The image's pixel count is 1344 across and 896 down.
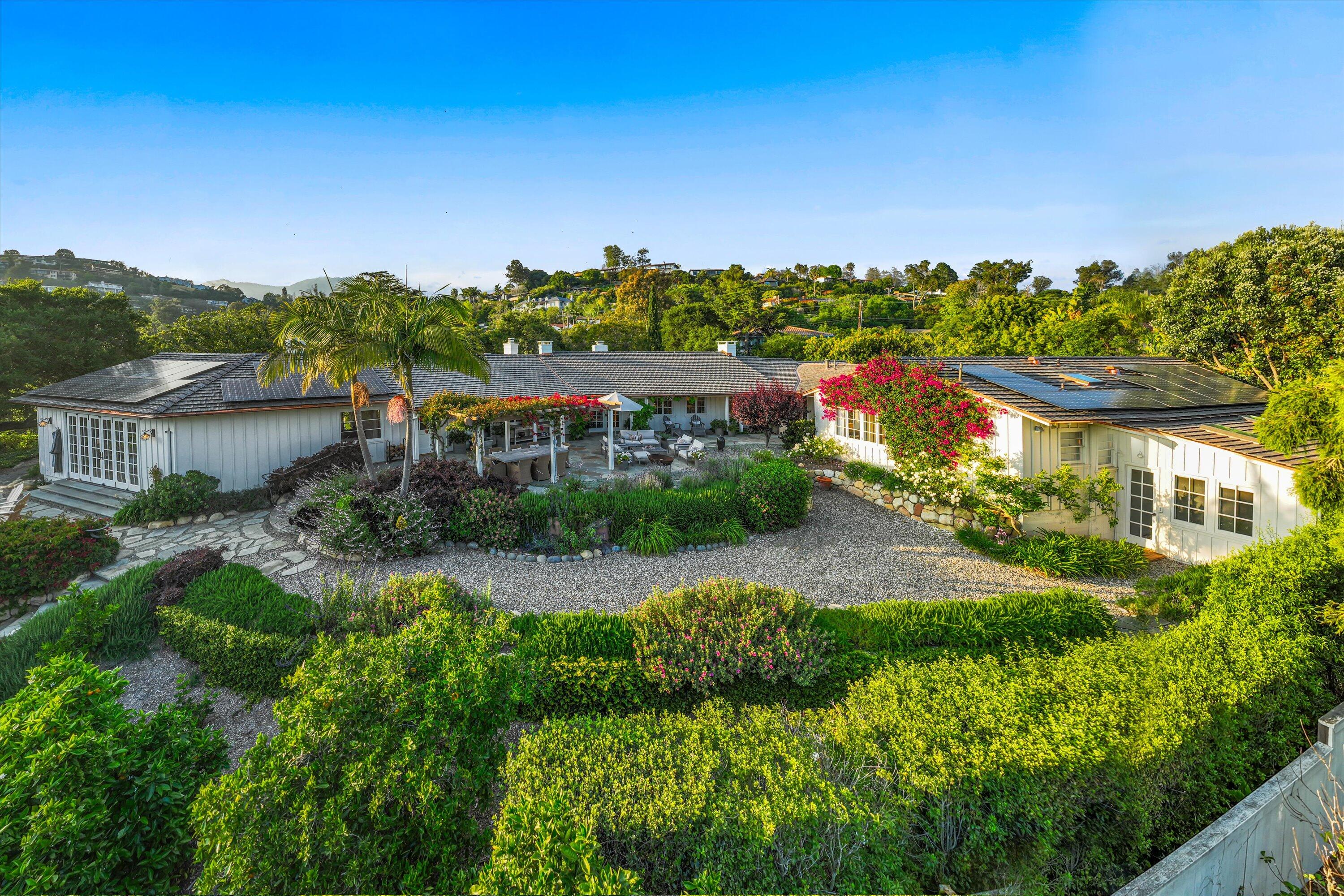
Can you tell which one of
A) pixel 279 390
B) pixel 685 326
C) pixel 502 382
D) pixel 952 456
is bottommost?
pixel 952 456

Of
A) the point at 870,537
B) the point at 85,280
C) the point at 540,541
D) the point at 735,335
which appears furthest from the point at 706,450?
the point at 85,280

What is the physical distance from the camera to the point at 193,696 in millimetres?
6383

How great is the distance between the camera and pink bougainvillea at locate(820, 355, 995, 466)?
12.9 metres

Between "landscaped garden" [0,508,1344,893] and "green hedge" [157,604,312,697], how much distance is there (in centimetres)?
4

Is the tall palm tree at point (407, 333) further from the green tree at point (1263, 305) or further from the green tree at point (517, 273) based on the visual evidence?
the green tree at point (517, 273)

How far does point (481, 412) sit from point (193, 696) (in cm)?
724

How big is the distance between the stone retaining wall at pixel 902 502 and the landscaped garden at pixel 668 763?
21.5 feet

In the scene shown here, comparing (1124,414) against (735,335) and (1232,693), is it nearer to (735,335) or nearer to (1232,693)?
(1232,693)

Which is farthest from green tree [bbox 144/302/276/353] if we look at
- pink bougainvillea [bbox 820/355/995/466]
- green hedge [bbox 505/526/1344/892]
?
green hedge [bbox 505/526/1344/892]

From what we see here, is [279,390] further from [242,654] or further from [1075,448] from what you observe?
[1075,448]

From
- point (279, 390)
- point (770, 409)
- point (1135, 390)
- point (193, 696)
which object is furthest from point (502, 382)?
point (1135, 390)

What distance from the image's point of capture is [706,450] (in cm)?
1994

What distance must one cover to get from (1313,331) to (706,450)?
16.6 metres

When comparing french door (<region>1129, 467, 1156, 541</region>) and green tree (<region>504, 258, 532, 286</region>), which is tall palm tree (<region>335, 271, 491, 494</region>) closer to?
french door (<region>1129, 467, 1156, 541</region>)
